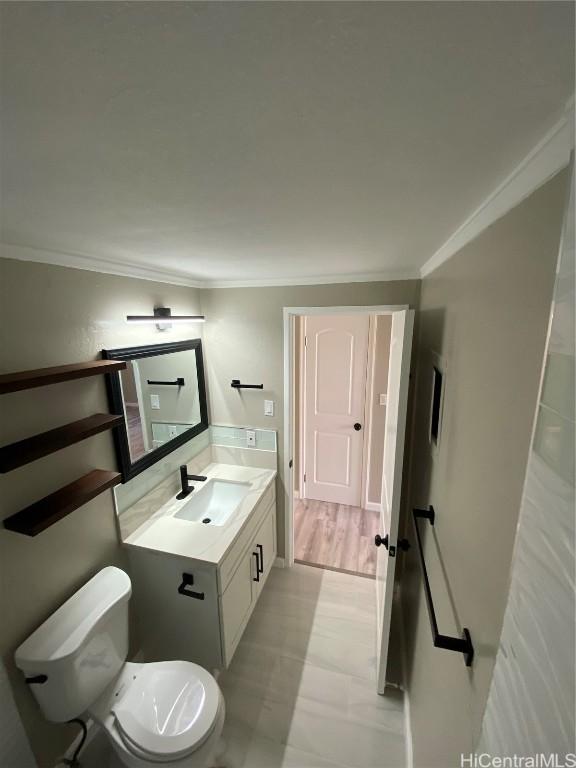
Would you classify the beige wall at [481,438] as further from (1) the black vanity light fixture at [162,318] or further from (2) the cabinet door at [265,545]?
(1) the black vanity light fixture at [162,318]

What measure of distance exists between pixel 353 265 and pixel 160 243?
3.22 ft

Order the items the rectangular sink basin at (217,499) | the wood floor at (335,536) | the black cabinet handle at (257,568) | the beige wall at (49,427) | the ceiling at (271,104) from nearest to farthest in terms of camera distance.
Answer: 1. the ceiling at (271,104)
2. the beige wall at (49,427)
3. the black cabinet handle at (257,568)
4. the rectangular sink basin at (217,499)
5. the wood floor at (335,536)

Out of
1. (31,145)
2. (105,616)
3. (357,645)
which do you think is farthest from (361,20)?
(357,645)

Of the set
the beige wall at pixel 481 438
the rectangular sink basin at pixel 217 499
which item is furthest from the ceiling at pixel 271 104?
the rectangular sink basin at pixel 217 499

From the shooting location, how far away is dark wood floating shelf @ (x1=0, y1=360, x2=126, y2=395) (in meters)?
0.91

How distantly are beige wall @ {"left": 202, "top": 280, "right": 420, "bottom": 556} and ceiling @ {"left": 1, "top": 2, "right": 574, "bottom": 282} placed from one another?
107 cm

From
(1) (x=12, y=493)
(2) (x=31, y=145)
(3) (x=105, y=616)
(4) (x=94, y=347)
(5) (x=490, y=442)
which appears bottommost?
(3) (x=105, y=616)

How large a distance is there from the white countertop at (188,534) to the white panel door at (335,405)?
130cm

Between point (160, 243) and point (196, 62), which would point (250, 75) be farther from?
point (160, 243)

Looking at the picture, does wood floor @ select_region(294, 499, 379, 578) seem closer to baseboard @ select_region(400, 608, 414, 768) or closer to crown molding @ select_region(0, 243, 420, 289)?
baseboard @ select_region(400, 608, 414, 768)

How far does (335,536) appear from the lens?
109 inches

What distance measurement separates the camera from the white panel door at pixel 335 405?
2.85 metres

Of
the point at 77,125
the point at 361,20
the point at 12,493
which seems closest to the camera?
the point at 361,20

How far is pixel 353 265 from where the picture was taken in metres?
1.61
